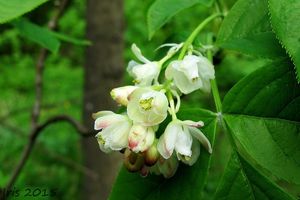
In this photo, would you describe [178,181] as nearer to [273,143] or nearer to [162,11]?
[273,143]

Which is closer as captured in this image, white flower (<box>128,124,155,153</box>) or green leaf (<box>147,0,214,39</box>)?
white flower (<box>128,124,155,153</box>)

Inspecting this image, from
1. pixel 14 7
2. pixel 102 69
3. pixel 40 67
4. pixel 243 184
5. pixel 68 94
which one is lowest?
pixel 68 94

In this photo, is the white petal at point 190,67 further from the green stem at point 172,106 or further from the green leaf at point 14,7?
the green leaf at point 14,7

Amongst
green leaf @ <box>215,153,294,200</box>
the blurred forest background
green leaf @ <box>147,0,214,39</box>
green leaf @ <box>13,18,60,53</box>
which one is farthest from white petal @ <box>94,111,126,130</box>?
the blurred forest background

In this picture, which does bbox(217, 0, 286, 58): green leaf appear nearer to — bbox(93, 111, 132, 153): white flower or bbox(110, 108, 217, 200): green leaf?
bbox(110, 108, 217, 200): green leaf

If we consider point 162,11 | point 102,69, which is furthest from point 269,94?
point 102,69

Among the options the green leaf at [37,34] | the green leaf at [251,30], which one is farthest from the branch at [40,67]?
the green leaf at [251,30]
